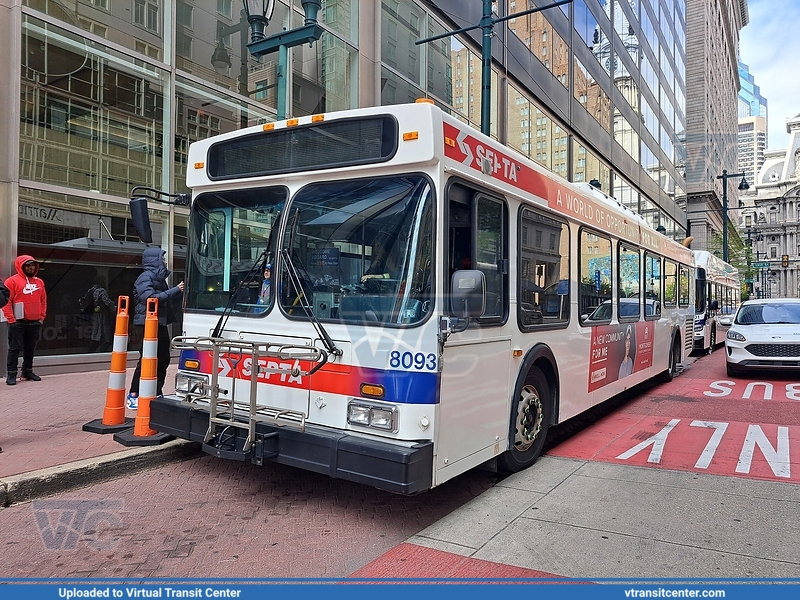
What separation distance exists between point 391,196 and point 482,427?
1.81 m

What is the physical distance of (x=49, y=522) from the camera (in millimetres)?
4074

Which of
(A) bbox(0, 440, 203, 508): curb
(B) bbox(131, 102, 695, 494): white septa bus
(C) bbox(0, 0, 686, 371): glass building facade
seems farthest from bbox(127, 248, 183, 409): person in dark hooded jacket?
(C) bbox(0, 0, 686, 371): glass building facade

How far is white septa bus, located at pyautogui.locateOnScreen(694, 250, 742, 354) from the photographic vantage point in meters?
14.6

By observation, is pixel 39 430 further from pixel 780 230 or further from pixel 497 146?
pixel 780 230

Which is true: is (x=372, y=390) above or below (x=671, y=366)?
above

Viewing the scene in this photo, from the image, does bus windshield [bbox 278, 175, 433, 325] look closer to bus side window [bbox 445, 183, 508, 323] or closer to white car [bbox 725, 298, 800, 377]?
bus side window [bbox 445, 183, 508, 323]

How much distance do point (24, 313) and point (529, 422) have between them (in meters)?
7.10

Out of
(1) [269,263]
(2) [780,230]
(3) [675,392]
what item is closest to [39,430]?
(1) [269,263]

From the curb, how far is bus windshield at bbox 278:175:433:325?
2.05 meters

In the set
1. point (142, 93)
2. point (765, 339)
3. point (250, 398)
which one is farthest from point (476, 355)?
point (765, 339)

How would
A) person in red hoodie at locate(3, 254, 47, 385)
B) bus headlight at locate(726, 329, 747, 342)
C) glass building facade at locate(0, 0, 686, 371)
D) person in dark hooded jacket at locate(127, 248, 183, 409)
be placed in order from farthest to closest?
1. bus headlight at locate(726, 329, 747, 342)
2. glass building facade at locate(0, 0, 686, 371)
3. person in red hoodie at locate(3, 254, 47, 385)
4. person in dark hooded jacket at locate(127, 248, 183, 409)

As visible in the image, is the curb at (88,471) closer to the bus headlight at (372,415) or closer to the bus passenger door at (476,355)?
the bus headlight at (372,415)

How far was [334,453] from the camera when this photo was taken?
3891 mm

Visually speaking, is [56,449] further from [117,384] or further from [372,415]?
[372,415]
